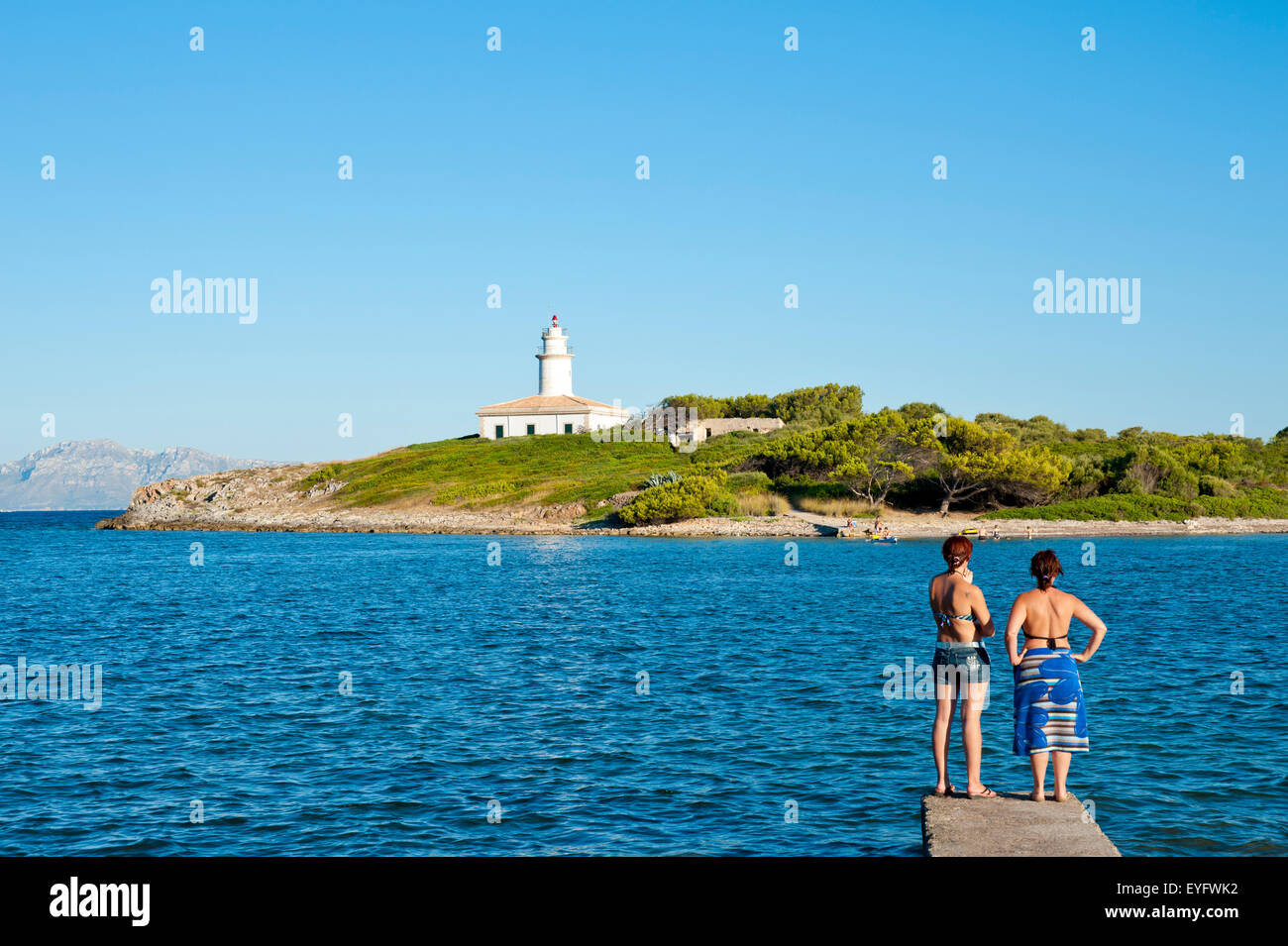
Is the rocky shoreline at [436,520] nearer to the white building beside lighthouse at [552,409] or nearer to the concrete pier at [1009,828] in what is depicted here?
the white building beside lighthouse at [552,409]

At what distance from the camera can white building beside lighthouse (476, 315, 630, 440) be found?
118 meters

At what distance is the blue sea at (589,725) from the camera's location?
43.3ft

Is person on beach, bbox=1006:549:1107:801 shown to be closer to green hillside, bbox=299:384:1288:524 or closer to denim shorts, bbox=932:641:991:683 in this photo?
denim shorts, bbox=932:641:991:683

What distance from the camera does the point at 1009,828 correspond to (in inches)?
386

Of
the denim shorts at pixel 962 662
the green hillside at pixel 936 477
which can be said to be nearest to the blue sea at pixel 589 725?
the denim shorts at pixel 962 662

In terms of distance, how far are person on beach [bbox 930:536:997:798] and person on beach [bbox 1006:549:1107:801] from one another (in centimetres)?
30

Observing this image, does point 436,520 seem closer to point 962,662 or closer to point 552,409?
point 552,409

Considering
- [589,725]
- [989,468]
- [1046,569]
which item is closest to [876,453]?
[989,468]

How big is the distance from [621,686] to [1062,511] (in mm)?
61123
